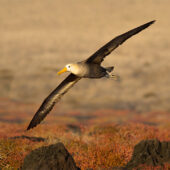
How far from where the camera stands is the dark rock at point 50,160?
27.8 ft

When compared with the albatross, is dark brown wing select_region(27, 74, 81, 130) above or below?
below

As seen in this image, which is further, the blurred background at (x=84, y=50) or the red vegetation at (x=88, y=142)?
the blurred background at (x=84, y=50)

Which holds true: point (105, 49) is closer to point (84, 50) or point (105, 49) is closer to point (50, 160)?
point (50, 160)

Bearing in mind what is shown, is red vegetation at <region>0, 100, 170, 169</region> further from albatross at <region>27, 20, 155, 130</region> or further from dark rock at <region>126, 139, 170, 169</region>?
albatross at <region>27, 20, 155, 130</region>

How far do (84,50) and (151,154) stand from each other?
5737 cm

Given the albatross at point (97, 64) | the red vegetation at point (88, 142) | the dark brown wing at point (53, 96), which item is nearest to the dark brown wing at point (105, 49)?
the albatross at point (97, 64)

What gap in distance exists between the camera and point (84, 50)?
6631 centimetres

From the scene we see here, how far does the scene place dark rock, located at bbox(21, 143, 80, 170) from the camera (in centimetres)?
846

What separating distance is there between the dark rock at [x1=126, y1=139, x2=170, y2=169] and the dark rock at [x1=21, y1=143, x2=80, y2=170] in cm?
156

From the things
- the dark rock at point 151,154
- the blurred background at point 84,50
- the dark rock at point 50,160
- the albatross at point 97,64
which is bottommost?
the dark rock at point 151,154

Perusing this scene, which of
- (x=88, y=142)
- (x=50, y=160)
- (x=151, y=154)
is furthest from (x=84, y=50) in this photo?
(x=50, y=160)

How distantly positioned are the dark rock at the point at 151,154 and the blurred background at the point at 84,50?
29.5m

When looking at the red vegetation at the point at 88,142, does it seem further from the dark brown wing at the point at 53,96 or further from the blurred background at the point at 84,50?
the blurred background at the point at 84,50

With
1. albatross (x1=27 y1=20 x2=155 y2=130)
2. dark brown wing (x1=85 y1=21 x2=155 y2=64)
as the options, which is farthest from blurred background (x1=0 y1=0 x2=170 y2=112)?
dark brown wing (x1=85 y1=21 x2=155 y2=64)
